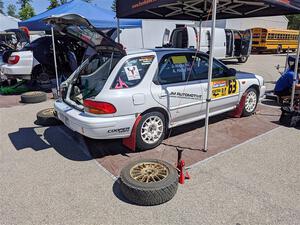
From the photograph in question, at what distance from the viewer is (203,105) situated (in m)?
4.74

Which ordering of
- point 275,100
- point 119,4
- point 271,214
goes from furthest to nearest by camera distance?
point 275,100
point 119,4
point 271,214

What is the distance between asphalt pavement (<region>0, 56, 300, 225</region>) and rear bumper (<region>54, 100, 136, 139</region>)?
0.53 metres

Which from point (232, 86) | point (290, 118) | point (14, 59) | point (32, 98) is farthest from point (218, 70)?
point (14, 59)

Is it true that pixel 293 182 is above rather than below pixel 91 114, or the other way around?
below

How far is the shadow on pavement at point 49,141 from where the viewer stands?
4191mm

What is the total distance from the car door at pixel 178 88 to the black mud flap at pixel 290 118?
2.15 m

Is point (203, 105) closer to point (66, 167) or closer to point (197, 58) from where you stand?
point (197, 58)

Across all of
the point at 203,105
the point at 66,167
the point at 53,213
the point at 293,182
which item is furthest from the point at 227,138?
the point at 53,213

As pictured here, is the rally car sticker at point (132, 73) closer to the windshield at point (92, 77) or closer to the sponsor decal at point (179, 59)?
the windshield at point (92, 77)

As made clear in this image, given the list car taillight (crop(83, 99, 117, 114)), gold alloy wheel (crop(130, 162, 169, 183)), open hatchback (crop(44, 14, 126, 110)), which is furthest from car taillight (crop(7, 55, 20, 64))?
gold alloy wheel (crop(130, 162, 169, 183))

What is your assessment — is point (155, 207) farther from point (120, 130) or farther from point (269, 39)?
point (269, 39)

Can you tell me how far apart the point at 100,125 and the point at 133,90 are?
73cm

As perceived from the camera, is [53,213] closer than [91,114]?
Yes

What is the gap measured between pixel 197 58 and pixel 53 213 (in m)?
3.54
